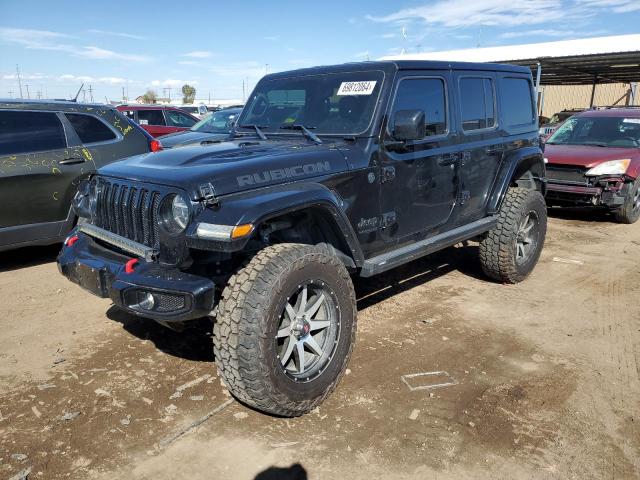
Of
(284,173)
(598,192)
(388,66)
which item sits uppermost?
(388,66)

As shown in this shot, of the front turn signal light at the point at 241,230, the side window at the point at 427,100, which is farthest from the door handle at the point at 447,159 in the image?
the front turn signal light at the point at 241,230

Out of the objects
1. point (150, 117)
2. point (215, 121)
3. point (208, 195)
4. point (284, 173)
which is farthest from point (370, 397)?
point (150, 117)

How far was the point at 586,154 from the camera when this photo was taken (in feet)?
26.3

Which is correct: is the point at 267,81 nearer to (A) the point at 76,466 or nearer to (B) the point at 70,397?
(B) the point at 70,397

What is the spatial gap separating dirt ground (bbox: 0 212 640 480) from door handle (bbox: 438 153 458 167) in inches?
51.4

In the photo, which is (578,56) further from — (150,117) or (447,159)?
(447,159)

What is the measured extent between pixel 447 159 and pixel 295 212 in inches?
65.4

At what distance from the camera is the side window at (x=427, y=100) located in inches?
148

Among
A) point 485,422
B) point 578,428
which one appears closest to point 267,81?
point 485,422

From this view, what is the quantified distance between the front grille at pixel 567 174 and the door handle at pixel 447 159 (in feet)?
15.2

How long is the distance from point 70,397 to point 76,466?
2.28 ft

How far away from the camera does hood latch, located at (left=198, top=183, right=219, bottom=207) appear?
265cm

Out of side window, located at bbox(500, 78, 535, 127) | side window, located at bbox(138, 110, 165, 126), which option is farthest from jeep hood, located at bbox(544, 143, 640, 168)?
side window, located at bbox(138, 110, 165, 126)

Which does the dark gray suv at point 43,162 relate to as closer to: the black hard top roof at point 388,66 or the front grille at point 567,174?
the black hard top roof at point 388,66
